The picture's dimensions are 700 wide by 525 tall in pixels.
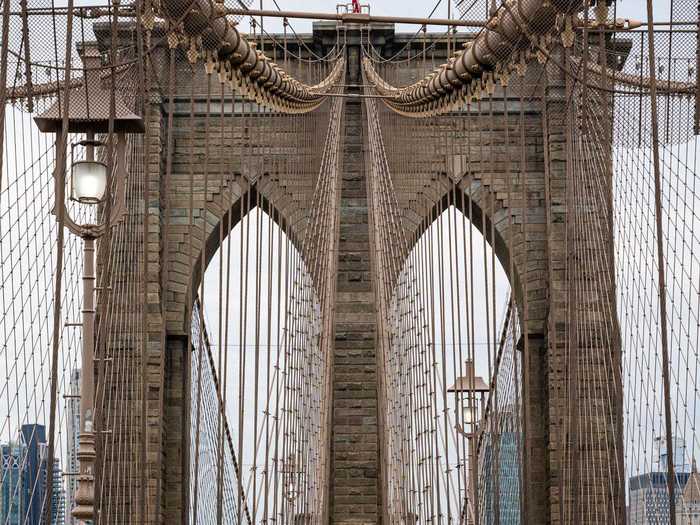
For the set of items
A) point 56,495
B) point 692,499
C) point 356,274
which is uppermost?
point 356,274

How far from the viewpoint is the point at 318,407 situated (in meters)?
14.7

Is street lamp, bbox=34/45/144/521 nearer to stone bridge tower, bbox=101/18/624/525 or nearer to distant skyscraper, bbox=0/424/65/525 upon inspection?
distant skyscraper, bbox=0/424/65/525

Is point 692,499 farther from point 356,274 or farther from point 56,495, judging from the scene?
point 356,274

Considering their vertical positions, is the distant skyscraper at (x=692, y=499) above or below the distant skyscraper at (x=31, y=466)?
below

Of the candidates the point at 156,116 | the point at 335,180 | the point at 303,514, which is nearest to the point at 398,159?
the point at 335,180

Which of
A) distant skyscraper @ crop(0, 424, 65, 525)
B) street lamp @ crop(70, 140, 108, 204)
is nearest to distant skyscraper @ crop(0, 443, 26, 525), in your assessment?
distant skyscraper @ crop(0, 424, 65, 525)

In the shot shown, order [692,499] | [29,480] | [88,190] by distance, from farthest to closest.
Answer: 1. [29,480]
2. [692,499]
3. [88,190]

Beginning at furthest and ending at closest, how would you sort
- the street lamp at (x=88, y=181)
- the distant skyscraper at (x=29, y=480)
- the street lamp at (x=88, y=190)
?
1. the distant skyscraper at (x=29, y=480)
2. the street lamp at (x=88, y=181)
3. the street lamp at (x=88, y=190)

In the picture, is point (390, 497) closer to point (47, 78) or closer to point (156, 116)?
point (47, 78)

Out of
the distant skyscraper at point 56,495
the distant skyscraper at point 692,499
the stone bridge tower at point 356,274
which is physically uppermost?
the stone bridge tower at point 356,274

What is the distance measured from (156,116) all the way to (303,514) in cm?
909

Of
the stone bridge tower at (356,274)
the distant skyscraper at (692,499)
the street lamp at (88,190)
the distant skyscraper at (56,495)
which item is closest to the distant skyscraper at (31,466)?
the distant skyscraper at (56,495)

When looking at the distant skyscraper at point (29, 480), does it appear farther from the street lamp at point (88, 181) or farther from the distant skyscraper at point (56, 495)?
the street lamp at point (88, 181)

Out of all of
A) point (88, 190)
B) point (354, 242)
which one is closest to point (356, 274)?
point (354, 242)
